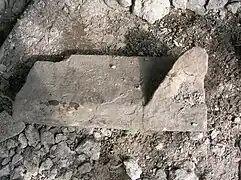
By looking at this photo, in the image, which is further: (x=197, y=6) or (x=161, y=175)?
(x=197, y=6)

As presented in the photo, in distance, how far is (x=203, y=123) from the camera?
2.18 m

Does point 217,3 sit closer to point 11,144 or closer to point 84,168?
point 84,168

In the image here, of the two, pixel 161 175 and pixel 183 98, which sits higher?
pixel 183 98

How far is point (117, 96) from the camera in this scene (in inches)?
85.6

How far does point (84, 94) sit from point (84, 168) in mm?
323

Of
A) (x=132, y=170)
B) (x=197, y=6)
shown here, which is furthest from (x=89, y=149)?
(x=197, y=6)

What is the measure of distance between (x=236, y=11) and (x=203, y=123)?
56 cm

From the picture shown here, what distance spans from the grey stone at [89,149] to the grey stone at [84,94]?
0.10 m

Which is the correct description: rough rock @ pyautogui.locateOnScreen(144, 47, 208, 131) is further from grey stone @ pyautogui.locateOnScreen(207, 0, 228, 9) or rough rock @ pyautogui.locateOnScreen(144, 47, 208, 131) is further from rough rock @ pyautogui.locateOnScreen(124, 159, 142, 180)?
grey stone @ pyautogui.locateOnScreen(207, 0, 228, 9)

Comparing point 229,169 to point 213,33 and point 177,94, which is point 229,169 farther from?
point 213,33

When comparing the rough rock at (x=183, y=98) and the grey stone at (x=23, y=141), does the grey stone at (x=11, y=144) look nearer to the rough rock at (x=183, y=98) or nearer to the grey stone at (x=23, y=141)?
the grey stone at (x=23, y=141)

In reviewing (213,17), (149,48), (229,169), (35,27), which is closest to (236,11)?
(213,17)

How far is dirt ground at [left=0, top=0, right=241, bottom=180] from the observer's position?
90.1 inches

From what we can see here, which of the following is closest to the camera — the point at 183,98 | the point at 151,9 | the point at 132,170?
the point at 183,98
